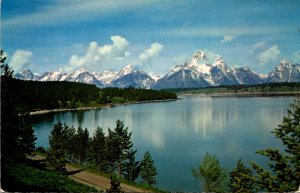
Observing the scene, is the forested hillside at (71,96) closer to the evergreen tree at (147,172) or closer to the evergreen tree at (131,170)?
the evergreen tree at (131,170)

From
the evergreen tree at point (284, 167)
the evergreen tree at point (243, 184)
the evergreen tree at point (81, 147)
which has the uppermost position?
the evergreen tree at point (284, 167)

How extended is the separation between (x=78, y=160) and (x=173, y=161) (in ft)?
32.9

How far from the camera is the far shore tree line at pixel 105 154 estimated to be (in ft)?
91.7

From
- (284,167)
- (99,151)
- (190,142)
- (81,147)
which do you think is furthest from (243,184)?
(190,142)

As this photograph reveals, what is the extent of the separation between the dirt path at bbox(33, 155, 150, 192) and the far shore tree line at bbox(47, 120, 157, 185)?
1.08 metres

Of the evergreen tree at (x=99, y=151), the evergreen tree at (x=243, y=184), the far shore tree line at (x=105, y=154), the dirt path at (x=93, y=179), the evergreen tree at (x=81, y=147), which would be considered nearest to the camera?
the evergreen tree at (x=243, y=184)

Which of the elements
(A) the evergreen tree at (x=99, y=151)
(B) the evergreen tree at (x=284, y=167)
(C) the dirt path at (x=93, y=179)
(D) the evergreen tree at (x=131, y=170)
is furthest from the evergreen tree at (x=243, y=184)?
(A) the evergreen tree at (x=99, y=151)

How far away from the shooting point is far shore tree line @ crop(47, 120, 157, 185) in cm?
2796

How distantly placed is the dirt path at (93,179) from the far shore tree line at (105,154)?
3.55 feet

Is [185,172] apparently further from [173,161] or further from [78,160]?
[78,160]

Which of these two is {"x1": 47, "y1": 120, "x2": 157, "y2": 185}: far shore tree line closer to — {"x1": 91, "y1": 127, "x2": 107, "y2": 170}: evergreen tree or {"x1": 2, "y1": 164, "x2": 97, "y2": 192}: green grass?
{"x1": 91, "y1": 127, "x2": 107, "y2": 170}: evergreen tree

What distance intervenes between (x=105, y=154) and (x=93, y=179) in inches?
295

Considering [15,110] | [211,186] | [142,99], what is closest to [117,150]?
[211,186]

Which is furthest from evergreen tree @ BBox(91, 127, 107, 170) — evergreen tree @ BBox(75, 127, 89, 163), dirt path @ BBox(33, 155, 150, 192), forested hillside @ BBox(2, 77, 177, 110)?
forested hillside @ BBox(2, 77, 177, 110)
